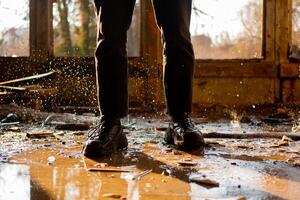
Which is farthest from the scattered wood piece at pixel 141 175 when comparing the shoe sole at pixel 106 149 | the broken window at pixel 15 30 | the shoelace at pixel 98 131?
the broken window at pixel 15 30

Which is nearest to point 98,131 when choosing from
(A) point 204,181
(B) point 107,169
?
(B) point 107,169

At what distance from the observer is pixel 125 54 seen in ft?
7.64

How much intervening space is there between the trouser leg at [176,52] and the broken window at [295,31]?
11.4 feet

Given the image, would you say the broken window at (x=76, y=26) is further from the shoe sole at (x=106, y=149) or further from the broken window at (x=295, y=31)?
the shoe sole at (x=106, y=149)

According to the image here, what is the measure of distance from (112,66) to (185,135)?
52cm

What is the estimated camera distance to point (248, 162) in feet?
6.68

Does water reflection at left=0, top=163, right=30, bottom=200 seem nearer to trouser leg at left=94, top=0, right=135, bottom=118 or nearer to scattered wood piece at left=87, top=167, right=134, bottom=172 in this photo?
scattered wood piece at left=87, top=167, right=134, bottom=172

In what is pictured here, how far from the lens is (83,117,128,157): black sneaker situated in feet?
6.97

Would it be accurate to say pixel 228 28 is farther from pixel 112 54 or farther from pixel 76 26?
pixel 76 26

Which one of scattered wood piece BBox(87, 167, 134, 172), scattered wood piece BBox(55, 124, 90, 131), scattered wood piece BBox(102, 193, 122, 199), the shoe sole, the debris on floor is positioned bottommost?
scattered wood piece BBox(55, 124, 90, 131)

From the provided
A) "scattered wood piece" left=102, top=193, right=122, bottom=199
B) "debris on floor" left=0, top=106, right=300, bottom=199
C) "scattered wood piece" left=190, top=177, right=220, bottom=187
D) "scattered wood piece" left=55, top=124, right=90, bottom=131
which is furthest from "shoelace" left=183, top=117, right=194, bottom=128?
"scattered wood piece" left=55, top=124, right=90, bottom=131

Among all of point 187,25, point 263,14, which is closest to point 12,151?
point 187,25

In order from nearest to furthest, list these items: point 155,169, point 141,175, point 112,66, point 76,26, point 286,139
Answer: point 141,175 → point 155,169 → point 112,66 → point 286,139 → point 76,26

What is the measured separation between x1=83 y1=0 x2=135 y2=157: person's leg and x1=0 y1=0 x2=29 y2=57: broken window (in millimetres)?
3856
